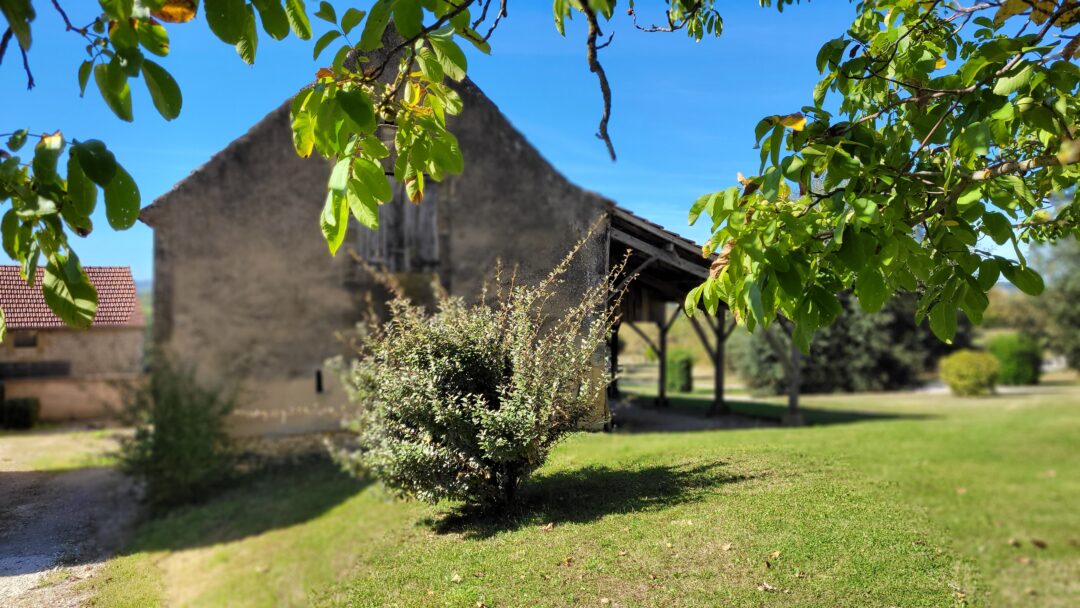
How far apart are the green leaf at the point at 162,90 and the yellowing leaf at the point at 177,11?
1.09ft

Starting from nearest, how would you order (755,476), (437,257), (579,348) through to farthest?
1. (579,348)
2. (755,476)
3. (437,257)

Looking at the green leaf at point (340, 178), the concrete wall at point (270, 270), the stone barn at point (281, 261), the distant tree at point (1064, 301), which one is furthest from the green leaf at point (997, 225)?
the distant tree at point (1064, 301)

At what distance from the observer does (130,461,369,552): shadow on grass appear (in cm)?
568

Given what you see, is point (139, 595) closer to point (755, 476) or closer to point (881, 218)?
point (755, 476)

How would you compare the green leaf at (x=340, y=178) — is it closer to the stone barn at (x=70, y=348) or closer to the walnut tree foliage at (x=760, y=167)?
the walnut tree foliage at (x=760, y=167)

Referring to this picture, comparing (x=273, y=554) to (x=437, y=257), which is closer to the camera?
(x=273, y=554)

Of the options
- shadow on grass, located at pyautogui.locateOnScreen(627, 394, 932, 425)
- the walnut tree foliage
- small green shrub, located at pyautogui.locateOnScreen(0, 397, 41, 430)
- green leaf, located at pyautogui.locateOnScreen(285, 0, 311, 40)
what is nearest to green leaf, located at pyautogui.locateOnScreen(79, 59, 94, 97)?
the walnut tree foliage

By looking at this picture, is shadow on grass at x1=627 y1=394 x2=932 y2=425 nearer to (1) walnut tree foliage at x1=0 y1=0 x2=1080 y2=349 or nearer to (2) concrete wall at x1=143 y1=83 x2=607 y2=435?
(2) concrete wall at x1=143 y1=83 x2=607 y2=435

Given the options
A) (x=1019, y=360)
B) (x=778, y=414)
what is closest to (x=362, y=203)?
(x=778, y=414)

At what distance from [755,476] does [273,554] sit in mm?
4063

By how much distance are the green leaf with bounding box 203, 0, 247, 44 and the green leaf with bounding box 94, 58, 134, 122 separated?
9.7 inches

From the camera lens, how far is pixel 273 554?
5266 millimetres

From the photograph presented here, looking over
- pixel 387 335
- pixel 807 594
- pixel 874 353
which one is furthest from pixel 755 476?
pixel 874 353

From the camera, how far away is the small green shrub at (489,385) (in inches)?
108
